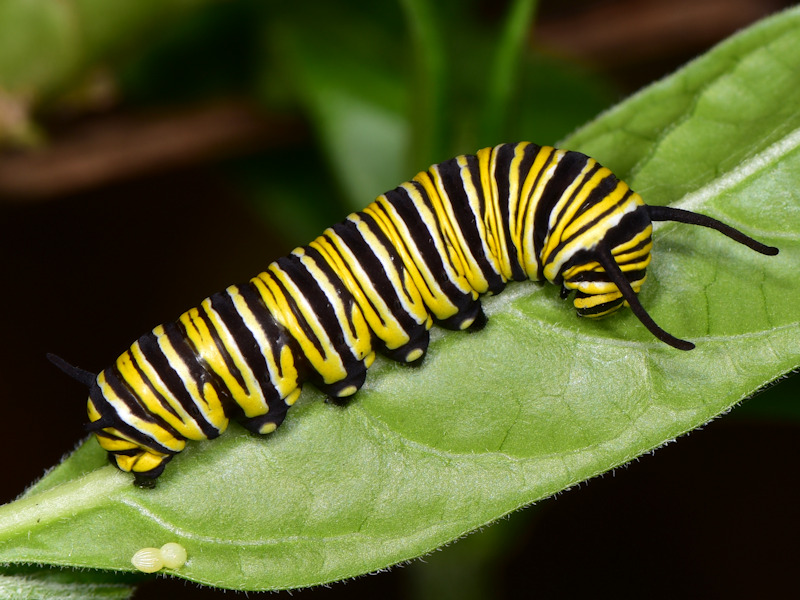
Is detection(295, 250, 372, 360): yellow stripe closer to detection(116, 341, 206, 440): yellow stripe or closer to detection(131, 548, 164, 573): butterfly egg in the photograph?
detection(116, 341, 206, 440): yellow stripe

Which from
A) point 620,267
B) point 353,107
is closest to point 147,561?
point 620,267

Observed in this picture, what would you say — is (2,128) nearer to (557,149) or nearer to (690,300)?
(557,149)

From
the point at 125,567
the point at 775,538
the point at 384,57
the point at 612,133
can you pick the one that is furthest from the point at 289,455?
the point at 775,538

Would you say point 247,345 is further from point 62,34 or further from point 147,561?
point 62,34

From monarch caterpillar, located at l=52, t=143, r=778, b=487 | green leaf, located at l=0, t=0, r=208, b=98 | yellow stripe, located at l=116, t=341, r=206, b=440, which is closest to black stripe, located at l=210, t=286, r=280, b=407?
monarch caterpillar, located at l=52, t=143, r=778, b=487

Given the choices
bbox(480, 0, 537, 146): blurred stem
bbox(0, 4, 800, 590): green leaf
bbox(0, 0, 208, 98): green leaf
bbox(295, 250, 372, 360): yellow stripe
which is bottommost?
bbox(0, 4, 800, 590): green leaf

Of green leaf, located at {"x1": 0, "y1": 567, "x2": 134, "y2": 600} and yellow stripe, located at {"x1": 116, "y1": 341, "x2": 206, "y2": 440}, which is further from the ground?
yellow stripe, located at {"x1": 116, "y1": 341, "x2": 206, "y2": 440}
